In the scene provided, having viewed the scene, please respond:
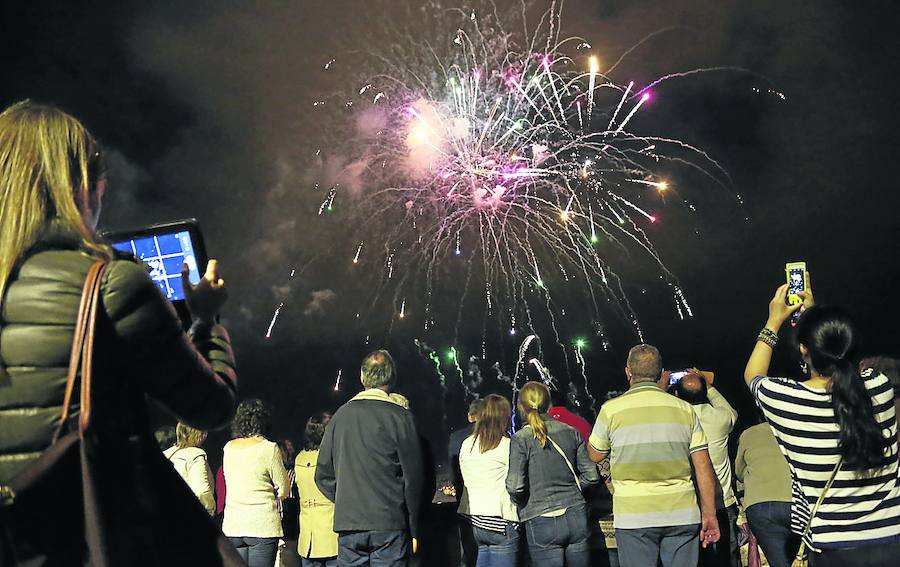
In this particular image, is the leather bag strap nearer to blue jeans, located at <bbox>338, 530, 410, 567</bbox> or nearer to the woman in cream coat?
blue jeans, located at <bbox>338, 530, 410, 567</bbox>

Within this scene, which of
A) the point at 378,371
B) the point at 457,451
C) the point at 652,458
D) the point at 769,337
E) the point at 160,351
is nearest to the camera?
the point at 160,351

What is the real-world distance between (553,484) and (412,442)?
147cm

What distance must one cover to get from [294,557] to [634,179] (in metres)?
15.4

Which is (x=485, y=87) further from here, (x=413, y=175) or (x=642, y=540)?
(x=642, y=540)

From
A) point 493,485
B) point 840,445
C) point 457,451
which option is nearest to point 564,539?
point 493,485

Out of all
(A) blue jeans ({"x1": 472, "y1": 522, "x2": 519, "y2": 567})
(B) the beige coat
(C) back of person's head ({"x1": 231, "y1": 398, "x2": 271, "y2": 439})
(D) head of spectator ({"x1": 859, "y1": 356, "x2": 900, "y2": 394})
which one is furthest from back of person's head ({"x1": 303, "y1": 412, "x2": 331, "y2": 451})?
(D) head of spectator ({"x1": 859, "y1": 356, "x2": 900, "y2": 394})

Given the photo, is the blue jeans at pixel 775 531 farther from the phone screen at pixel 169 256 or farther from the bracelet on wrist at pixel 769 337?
the phone screen at pixel 169 256

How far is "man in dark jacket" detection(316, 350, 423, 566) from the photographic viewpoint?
5680 mm

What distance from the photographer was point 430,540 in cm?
788

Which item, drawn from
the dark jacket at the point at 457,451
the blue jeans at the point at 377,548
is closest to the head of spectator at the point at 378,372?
the blue jeans at the point at 377,548

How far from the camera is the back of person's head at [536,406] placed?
6.68 meters

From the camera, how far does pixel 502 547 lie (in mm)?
7070

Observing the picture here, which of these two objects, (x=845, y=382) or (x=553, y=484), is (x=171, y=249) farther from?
(x=553, y=484)

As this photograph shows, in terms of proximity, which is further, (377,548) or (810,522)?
(377,548)
